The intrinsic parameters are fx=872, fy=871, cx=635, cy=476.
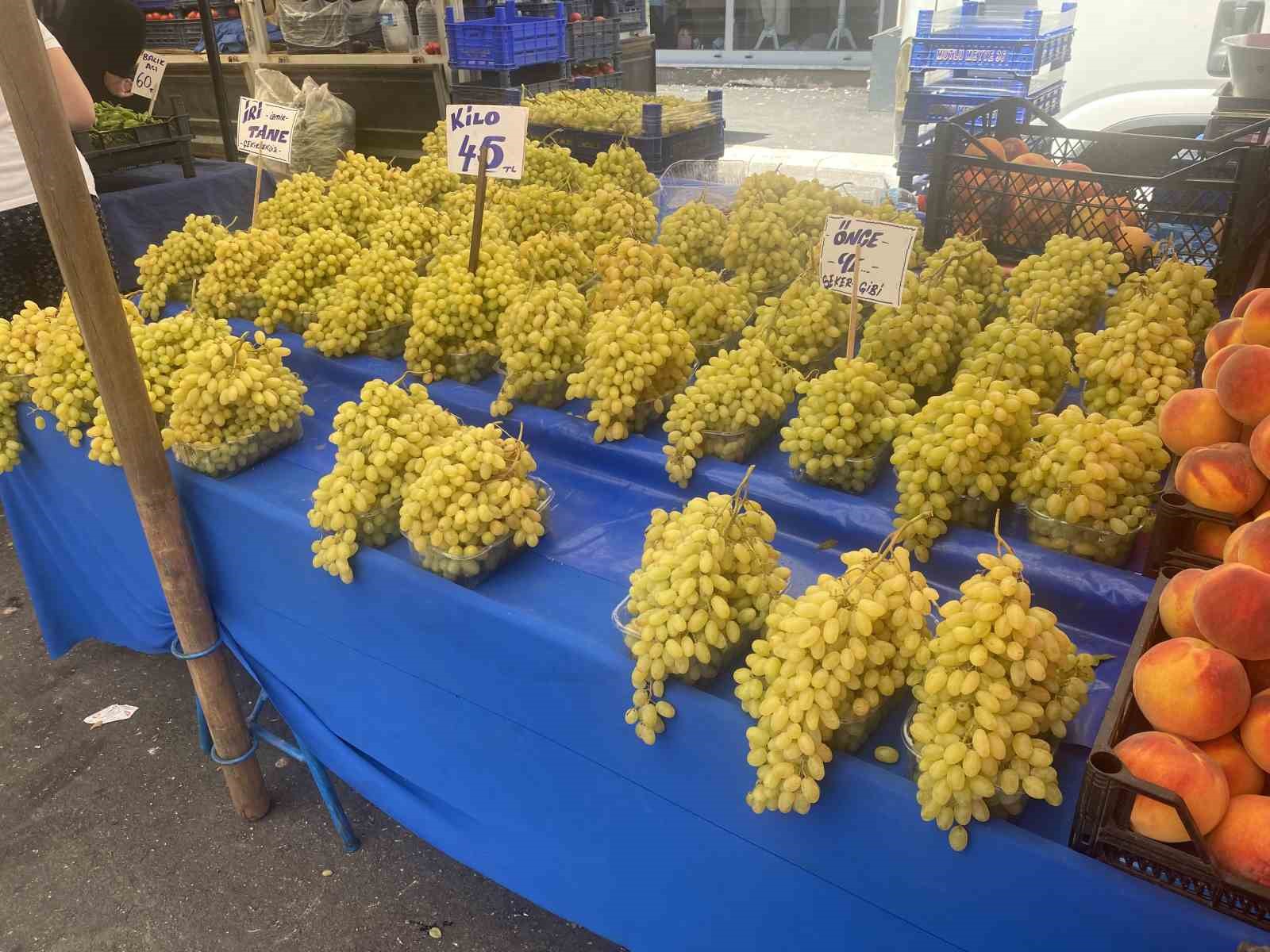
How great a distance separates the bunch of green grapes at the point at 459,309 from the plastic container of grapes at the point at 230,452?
13.0 inches

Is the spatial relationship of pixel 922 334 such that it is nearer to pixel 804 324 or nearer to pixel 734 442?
pixel 804 324

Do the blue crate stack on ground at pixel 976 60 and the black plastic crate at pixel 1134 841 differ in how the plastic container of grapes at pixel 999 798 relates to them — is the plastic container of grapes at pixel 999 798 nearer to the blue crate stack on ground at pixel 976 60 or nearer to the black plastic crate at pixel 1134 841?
the black plastic crate at pixel 1134 841

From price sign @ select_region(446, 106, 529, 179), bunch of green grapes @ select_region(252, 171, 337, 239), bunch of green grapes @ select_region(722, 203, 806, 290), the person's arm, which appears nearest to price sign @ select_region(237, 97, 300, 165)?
bunch of green grapes @ select_region(252, 171, 337, 239)

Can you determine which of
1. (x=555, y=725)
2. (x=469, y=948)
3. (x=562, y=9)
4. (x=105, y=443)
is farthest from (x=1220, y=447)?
(x=562, y=9)

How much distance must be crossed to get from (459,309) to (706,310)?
0.54 m

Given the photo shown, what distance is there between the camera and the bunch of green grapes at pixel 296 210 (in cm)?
245

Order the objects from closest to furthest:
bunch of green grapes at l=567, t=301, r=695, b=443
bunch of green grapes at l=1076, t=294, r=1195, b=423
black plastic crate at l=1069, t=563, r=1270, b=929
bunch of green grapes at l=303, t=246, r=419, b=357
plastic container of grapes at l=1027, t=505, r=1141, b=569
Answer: black plastic crate at l=1069, t=563, r=1270, b=929
plastic container of grapes at l=1027, t=505, r=1141, b=569
bunch of green grapes at l=1076, t=294, r=1195, b=423
bunch of green grapes at l=567, t=301, r=695, b=443
bunch of green grapes at l=303, t=246, r=419, b=357

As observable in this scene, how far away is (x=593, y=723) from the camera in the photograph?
1.35 meters

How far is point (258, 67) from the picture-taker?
20.4 feet

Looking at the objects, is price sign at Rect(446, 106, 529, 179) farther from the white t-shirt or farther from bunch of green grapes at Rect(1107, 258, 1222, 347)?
bunch of green grapes at Rect(1107, 258, 1222, 347)

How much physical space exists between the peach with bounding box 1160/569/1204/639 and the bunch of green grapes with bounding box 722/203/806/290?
1146 millimetres

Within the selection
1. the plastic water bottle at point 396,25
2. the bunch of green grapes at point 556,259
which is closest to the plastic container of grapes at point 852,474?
the bunch of green grapes at point 556,259

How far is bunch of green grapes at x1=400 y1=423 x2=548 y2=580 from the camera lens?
1438mm

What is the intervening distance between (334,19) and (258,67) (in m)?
0.81
